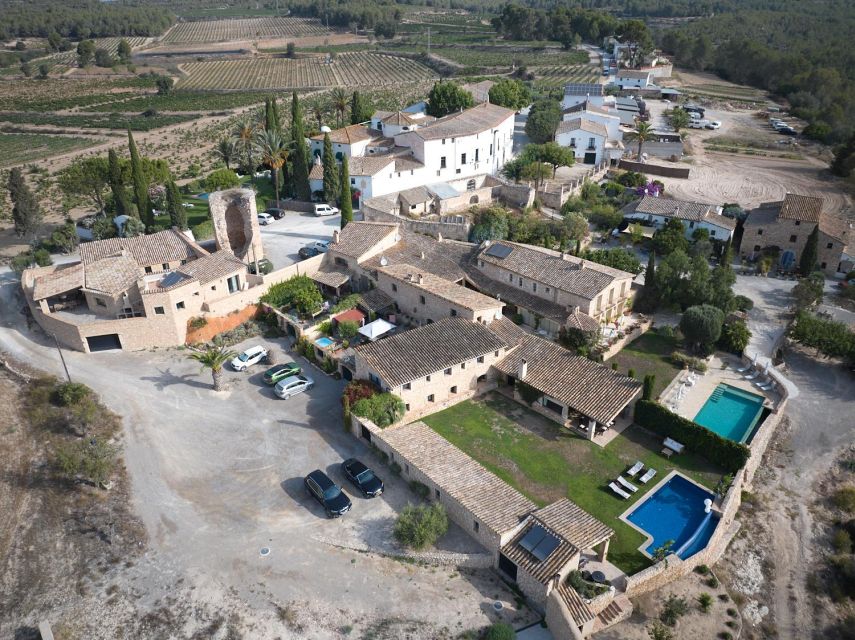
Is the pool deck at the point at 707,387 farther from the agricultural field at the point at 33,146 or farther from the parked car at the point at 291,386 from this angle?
the agricultural field at the point at 33,146

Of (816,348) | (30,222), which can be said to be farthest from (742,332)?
(30,222)

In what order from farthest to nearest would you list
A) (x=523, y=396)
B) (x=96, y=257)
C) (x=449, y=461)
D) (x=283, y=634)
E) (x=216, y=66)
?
(x=216, y=66) < (x=96, y=257) < (x=523, y=396) < (x=449, y=461) < (x=283, y=634)

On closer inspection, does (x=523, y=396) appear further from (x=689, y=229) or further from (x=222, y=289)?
(x=689, y=229)

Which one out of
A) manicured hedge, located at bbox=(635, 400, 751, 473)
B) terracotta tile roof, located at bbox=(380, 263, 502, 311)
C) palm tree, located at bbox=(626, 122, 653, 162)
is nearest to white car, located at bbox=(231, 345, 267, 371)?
terracotta tile roof, located at bbox=(380, 263, 502, 311)

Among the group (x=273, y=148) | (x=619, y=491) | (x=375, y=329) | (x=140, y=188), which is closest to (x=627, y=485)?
(x=619, y=491)

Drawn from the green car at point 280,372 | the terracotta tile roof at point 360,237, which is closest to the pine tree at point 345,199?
the terracotta tile roof at point 360,237
